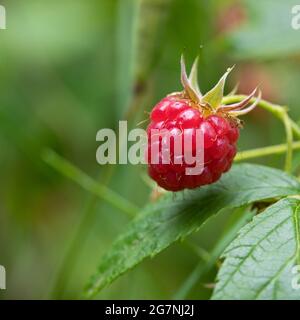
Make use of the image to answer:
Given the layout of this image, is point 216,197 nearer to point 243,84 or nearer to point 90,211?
point 90,211

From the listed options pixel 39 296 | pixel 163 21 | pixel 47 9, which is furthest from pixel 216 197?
pixel 47 9

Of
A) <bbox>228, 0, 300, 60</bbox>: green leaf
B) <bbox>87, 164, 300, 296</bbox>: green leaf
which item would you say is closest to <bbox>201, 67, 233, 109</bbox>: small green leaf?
<bbox>87, 164, 300, 296</bbox>: green leaf

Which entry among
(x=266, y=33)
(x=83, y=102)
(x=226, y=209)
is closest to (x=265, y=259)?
(x=226, y=209)

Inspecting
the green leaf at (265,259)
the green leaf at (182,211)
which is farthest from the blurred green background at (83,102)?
the green leaf at (265,259)

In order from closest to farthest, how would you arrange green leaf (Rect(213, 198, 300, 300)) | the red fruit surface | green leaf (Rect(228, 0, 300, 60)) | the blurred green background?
green leaf (Rect(213, 198, 300, 300))
the red fruit surface
green leaf (Rect(228, 0, 300, 60))
the blurred green background

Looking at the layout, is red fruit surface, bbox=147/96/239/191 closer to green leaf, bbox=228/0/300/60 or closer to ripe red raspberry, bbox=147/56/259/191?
ripe red raspberry, bbox=147/56/259/191

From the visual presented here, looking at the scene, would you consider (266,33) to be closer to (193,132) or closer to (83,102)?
(83,102)

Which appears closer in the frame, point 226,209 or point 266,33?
point 226,209
